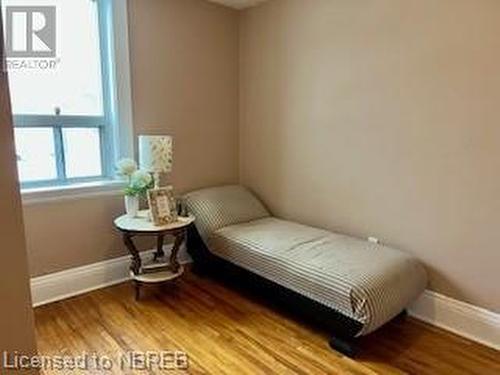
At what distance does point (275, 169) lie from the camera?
131 inches

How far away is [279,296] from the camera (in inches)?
95.3

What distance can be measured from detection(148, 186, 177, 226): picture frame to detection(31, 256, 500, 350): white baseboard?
0.62 metres

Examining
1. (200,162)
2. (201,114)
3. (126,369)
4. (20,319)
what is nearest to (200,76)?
(201,114)

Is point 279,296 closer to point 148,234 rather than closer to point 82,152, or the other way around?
point 148,234

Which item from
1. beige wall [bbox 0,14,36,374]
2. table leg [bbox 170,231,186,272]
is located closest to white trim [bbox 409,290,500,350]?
table leg [bbox 170,231,186,272]

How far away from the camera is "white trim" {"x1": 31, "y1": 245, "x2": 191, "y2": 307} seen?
2.57m

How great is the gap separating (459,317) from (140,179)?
7.49 feet

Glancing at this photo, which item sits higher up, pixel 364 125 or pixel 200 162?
pixel 364 125

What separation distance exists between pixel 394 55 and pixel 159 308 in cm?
233

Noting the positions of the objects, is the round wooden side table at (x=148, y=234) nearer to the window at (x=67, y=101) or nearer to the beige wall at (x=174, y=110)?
the beige wall at (x=174, y=110)

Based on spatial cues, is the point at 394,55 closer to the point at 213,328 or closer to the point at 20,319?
the point at 213,328

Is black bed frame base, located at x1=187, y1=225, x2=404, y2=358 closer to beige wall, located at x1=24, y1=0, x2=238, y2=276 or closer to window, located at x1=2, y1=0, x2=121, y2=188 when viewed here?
beige wall, located at x1=24, y1=0, x2=238, y2=276

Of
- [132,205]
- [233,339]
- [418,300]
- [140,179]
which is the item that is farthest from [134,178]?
[418,300]

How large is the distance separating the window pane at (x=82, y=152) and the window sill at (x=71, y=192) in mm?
113
